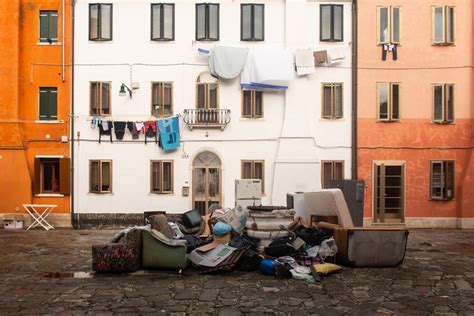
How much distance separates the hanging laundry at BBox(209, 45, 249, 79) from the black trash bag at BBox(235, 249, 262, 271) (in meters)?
9.81

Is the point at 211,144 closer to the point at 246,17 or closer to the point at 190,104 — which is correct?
the point at 190,104

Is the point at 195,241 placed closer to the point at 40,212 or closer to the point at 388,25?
the point at 40,212

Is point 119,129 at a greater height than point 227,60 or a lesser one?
lesser

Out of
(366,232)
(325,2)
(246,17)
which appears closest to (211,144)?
(246,17)

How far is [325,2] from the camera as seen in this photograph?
1994 cm

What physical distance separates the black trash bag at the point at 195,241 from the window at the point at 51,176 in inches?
350

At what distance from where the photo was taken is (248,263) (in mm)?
10836

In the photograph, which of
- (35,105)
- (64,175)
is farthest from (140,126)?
(35,105)

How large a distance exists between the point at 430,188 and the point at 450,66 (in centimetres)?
444

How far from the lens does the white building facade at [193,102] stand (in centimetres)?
1973

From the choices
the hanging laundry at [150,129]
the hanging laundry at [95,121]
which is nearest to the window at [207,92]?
the hanging laundry at [150,129]

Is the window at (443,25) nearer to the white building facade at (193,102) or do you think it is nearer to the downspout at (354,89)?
the downspout at (354,89)

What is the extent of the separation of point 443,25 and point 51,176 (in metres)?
15.2

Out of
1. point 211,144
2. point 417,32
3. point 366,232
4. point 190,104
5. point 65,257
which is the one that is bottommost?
point 65,257
